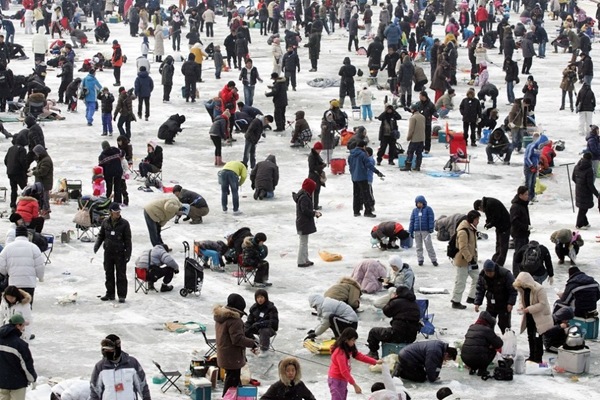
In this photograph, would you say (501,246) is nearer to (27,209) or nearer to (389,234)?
(389,234)

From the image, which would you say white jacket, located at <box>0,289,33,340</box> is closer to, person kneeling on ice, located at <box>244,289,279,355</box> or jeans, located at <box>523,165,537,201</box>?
person kneeling on ice, located at <box>244,289,279,355</box>

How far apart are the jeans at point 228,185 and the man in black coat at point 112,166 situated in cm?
193

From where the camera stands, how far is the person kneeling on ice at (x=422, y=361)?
17.6 meters

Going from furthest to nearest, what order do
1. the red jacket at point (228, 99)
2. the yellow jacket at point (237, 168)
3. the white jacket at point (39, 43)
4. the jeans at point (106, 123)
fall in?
the white jacket at point (39, 43), the red jacket at point (228, 99), the jeans at point (106, 123), the yellow jacket at point (237, 168)

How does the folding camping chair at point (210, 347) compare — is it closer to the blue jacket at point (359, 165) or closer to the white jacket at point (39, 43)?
the blue jacket at point (359, 165)

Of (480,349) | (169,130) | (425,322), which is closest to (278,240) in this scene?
(425,322)

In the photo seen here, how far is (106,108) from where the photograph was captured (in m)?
34.0

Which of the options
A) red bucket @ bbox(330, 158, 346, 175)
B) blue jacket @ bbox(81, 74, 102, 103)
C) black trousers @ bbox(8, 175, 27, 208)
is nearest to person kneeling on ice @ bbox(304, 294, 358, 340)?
black trousers @ bbox(8, 175, 27, 208)

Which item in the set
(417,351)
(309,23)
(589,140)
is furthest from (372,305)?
(309,23)

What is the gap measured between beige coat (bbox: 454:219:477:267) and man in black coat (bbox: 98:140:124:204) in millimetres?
8309

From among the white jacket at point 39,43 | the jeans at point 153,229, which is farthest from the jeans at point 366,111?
the jeans at point 153,229

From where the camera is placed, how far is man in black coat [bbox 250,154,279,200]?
2878cm

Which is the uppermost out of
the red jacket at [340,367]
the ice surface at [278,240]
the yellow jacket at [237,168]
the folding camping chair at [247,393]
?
the red jacket at [340,367]

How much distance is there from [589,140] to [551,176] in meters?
1.36
